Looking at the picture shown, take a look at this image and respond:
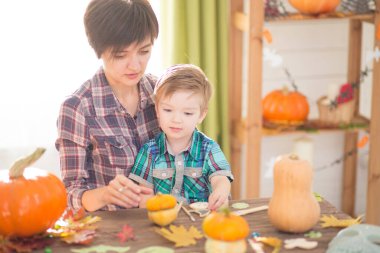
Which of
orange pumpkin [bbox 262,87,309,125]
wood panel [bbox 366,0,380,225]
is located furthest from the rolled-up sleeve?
wood panel [bbox 366,0,380,225]

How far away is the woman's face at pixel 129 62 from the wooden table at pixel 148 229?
1.54 feet

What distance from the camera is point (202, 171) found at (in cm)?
203

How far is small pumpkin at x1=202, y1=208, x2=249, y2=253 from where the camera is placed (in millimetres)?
1375

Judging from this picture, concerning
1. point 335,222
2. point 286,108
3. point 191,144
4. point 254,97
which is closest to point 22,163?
point 191,144

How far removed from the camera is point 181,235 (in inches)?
60.5

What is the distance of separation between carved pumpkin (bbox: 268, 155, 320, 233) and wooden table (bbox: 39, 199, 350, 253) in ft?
0.10

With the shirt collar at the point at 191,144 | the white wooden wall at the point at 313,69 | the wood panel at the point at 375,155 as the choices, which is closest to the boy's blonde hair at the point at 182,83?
the shirt collar at the point at 191,144

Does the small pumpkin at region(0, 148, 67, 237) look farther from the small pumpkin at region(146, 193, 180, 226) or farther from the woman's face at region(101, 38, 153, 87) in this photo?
the woman's face at region(101, 38, 153, 87)

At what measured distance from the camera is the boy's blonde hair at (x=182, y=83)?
6.37 ft

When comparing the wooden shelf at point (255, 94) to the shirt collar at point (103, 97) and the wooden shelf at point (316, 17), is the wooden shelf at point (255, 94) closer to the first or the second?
the wooden shelf at point (316, 17)

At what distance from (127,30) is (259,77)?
1.13 m

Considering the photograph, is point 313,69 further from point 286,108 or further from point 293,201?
point 293,201

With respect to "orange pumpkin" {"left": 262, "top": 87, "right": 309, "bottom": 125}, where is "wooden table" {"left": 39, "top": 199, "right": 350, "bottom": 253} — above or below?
below

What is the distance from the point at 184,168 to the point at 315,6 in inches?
48.8
